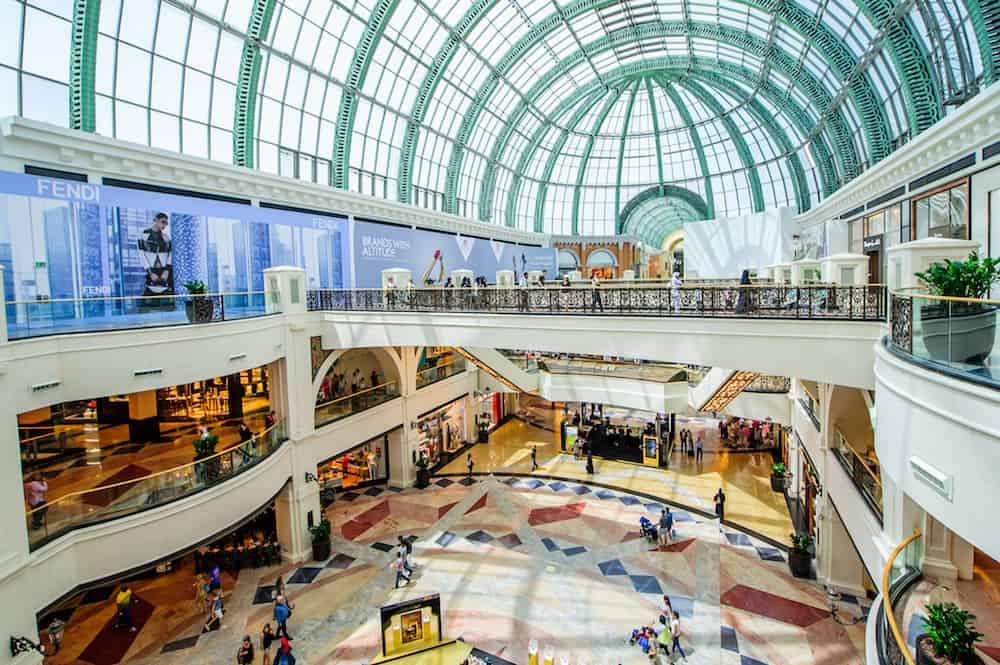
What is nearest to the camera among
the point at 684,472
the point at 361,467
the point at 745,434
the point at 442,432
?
the point at 361,467

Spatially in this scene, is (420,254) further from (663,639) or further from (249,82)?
(663,639)

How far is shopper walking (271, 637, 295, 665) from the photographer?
12.4 meters

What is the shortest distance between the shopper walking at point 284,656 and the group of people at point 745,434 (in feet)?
79.3

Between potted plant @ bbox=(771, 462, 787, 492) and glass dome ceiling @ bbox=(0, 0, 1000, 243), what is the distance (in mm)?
13601

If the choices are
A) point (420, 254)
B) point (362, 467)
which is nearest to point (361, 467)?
point (362, 467)

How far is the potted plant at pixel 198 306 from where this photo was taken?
45.9 feet

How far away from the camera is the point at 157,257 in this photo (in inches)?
679

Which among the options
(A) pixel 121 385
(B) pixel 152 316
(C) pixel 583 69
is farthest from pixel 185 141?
(C) pixel 583 69

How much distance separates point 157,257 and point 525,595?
50.4 feet

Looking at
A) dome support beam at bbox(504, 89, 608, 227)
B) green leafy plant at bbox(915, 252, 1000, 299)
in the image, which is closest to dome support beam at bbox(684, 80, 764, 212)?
dome support beam at bbox(504, 89, 608, 227)

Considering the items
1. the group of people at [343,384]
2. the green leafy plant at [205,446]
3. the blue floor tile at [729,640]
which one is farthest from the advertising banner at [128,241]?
the blue floor tile at [729,640]

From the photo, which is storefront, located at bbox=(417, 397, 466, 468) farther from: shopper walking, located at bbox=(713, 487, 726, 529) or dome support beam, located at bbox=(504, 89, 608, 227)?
dome support beam, located at bbox=(504, 89, 608, 227)

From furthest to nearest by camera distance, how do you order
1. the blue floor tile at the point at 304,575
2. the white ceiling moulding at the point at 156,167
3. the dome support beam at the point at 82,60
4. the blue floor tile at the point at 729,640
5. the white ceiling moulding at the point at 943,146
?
the blue floor tile at the point at 304,575, the dome support beam at the point at 82,60, the white ceiling moulding at the point at 156,167, the blue floor tile at the point at 729,640, the white ceiling moulding at the point at 943,146

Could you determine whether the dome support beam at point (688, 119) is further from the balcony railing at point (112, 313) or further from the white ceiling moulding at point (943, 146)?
the balcony railing at point (112, 313)
